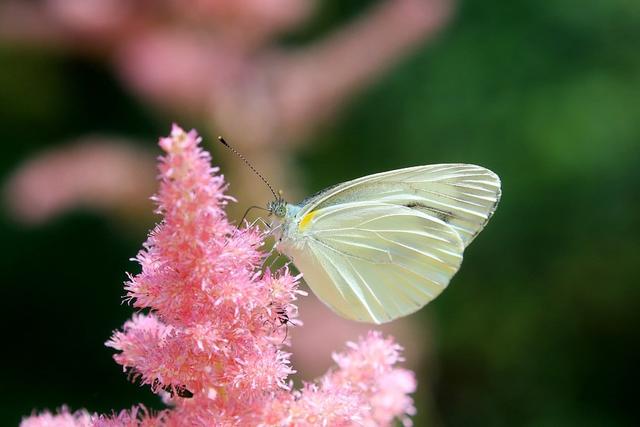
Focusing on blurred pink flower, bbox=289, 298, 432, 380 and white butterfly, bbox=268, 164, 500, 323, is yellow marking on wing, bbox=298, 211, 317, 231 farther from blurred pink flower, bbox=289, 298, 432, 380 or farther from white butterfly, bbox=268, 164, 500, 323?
blurred pink flower, bbox=289, 298, 432, 380

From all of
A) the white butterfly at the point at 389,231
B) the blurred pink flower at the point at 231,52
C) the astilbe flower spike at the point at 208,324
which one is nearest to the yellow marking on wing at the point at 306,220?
the white butterfly at the point at 389,231

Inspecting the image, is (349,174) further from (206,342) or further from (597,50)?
(206,342)

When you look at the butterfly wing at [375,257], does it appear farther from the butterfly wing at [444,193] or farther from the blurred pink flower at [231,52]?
the blurred pink flower at [231,52]

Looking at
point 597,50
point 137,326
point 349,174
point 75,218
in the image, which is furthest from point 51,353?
point 137,326

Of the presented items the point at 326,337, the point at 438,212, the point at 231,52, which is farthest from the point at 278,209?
the point at 231,52

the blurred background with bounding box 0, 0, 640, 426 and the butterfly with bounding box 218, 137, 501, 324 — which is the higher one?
the blurred background with bounding box 0, 0, 640, 426

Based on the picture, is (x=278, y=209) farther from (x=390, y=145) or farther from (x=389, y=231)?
(x=390, y=145)

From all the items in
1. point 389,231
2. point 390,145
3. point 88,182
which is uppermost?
point 390,145

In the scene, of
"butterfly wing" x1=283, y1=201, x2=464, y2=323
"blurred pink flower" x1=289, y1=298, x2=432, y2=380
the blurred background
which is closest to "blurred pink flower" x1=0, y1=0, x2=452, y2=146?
the blurred background
